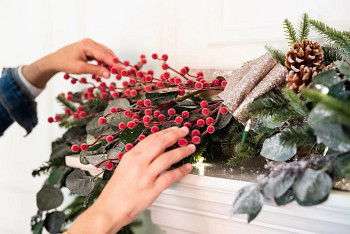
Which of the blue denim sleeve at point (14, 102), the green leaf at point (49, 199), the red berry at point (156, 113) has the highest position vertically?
the red berry at point (156, 113)

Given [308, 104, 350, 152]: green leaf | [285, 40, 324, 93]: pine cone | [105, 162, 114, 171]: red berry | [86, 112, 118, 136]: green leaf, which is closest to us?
[308, 104, 350, 152]: green leaf

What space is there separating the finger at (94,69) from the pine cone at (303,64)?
512 millimetres

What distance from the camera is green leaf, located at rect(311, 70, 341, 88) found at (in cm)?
49

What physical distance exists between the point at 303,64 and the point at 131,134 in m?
0.34

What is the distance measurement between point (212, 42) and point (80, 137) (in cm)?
45

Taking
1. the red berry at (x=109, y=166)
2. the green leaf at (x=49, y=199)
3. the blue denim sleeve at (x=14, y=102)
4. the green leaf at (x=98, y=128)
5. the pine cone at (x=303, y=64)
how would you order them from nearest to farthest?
the pine cone at (x=303, y=64) → the red berry at (x=109, y=166) → the green leaf at (x=98, y=128) → the green leaf at (x=49, y=199) → the blue denim sleeve at (x=14, y=102)

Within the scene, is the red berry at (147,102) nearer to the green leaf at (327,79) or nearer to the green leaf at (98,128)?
the green leaf at (98,128)

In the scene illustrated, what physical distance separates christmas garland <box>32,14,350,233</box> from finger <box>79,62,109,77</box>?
0.43 ft

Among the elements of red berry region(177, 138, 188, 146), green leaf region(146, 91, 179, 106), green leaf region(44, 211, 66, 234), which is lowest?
green leaf region(44, 211, 66, 234)

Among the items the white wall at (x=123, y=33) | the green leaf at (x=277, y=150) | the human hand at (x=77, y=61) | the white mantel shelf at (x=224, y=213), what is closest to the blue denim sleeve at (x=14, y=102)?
the human hand at (x=77, y=61)

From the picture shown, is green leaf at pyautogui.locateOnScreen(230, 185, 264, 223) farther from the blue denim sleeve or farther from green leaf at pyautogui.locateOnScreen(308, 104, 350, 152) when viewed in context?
the blue denim sleeve

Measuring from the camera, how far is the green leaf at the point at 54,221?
0.92 m

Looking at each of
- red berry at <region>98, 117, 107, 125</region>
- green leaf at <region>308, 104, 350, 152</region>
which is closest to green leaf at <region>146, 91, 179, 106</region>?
red berry at <region>98, 117, 107, 125</region>

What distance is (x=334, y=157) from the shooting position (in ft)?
1.50
